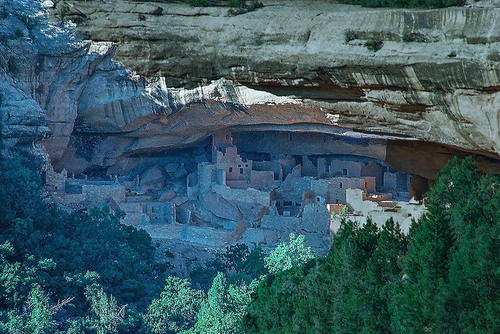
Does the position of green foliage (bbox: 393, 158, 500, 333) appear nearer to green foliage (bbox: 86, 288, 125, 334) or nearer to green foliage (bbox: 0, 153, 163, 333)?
green foliage (bbox: 86, 288, 125, 334)

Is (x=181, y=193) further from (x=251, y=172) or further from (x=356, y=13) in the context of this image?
(x=356, y=13)

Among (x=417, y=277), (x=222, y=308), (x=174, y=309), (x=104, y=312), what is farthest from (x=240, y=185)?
(x=417, y=277)

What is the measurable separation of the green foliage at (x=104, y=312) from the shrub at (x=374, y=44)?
9.04 meters

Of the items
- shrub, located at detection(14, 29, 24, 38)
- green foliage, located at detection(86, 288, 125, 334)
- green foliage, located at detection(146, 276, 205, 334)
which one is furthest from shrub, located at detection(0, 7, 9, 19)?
green foliage, located at detection(146, 276, 205, 334)

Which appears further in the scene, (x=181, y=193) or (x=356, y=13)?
(x=181, y=193)

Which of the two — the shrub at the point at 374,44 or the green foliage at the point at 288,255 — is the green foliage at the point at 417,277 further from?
the green foliage at the point at 288,255

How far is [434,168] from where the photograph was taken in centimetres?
1784

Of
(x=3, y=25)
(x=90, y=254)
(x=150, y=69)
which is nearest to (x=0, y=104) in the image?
(x=3, y=25)

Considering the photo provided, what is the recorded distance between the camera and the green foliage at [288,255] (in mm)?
23219

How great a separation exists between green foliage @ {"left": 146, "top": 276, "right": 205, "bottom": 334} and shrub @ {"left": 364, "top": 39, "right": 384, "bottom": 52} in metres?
9.46

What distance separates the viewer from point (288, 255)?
23406 mm

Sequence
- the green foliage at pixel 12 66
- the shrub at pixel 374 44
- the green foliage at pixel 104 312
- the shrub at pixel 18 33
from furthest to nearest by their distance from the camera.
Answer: the green foliage at pixel 12 66 → the shrub at pixel 18 33 → the green foliage at pixel 104 312 → the shrub at pixel 374 44

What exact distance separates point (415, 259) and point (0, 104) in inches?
403

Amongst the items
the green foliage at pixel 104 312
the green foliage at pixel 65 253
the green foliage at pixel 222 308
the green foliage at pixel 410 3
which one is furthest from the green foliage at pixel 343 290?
the green foliage at pixel 65 253
